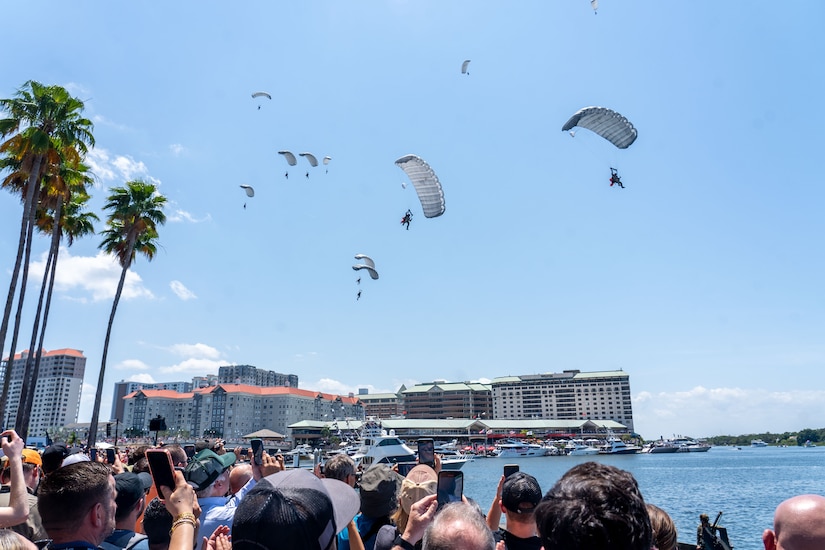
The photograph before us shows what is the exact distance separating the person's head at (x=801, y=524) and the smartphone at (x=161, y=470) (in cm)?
270

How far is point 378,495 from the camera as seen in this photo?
379 centimetres

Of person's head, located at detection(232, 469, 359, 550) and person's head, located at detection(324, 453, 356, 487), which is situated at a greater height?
person's head, located at detection(232, 469, 359, 550)

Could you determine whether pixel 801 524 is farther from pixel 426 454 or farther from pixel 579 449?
pixel 579 449

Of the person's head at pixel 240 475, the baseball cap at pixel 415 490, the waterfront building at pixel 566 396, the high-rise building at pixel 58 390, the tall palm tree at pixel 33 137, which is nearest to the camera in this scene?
the baseball cap at pixel 415 490

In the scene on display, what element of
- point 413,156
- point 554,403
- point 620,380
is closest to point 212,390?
point 554,403

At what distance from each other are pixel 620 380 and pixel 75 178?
164 meters

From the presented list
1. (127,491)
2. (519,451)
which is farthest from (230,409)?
(127,491)

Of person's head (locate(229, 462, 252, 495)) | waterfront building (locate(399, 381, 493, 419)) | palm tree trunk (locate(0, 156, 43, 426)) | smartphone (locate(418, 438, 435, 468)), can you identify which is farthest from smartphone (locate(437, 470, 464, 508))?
waterfront building (locate(399, 381, 493, 419))

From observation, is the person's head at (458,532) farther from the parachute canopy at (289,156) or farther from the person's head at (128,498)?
the parachute canopy at (289,156)

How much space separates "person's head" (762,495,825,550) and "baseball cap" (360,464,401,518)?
2.31 meters

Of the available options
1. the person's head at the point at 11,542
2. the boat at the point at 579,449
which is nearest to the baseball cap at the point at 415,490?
the person's head at the point at 11,542

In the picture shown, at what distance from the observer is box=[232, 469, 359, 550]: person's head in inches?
74.7

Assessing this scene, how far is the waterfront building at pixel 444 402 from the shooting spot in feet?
538

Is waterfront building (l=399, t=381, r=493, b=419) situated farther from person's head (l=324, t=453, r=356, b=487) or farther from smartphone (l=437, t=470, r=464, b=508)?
smartphone (l=437, t=470, r=464, b=508)
